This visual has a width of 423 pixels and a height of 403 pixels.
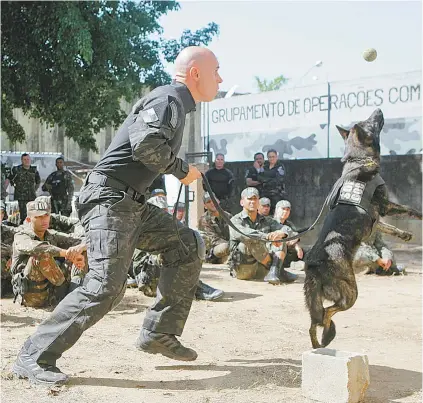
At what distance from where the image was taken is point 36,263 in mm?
6691

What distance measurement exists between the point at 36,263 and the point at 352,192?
3495 millimetres

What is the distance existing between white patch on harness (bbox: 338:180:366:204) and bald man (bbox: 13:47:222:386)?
1168 millimetres

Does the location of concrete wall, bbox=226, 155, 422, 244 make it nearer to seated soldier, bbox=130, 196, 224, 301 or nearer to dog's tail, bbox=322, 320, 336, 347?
seated soldier, bbox=130, 196, 224, 301

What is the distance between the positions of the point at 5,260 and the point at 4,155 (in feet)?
32.8

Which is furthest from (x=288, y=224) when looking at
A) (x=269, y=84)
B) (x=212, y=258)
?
(x=269, y=84)

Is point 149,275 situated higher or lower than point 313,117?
lower

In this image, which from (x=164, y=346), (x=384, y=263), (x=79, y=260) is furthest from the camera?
(x=384, y=263)

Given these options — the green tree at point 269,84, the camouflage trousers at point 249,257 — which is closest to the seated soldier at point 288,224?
the camouflage trousers at point 249,257

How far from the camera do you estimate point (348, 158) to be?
5082 millimetres

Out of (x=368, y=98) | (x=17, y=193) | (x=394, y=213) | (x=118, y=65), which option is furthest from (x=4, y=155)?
(x=394, y=213)

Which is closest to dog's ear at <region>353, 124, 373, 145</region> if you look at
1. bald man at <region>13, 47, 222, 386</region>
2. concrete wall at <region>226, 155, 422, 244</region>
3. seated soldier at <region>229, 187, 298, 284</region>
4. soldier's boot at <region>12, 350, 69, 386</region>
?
bald man at <region>13, 47, 222, 386</region>

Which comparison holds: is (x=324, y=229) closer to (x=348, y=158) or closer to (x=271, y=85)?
(x=348, y=158)

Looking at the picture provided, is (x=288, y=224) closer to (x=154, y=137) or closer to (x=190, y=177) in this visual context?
(x=190, y=177)

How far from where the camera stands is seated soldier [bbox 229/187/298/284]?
350 inches
